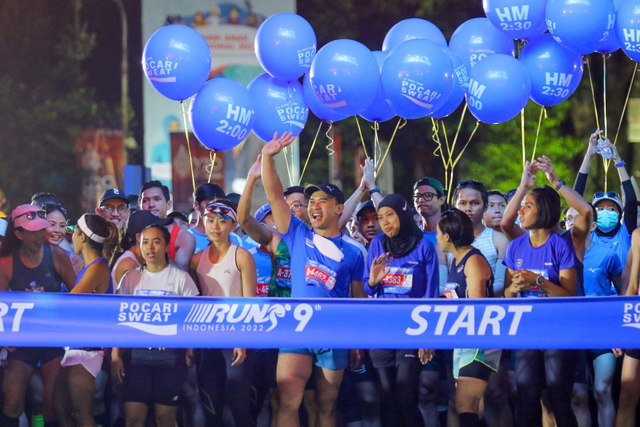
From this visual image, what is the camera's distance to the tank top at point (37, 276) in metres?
5.75

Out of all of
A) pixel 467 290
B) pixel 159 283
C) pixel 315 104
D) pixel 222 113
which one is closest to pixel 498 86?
pixel 315 104

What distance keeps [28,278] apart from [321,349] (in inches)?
81.8

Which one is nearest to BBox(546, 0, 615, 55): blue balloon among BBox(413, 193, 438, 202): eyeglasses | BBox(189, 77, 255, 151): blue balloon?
BBox(413, 193, 438, 202): eyeglasses

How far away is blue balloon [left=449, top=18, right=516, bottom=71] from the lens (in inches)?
291

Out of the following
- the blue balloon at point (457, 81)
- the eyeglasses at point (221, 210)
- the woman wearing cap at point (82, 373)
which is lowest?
the woman wearing cap at point (82, 373)

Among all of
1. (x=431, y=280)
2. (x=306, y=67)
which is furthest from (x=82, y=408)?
(x=306, y=67)

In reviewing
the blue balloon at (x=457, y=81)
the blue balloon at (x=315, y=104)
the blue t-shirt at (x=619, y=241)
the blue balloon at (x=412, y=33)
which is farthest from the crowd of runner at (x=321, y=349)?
the blue balloon at (x=412, y=33)

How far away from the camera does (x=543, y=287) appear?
5320 millimetres

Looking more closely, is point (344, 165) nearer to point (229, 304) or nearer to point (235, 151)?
point (235, 151)

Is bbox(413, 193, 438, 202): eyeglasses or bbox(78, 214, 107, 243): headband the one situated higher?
bbox(413, 193, 438, 202): eyeglasses

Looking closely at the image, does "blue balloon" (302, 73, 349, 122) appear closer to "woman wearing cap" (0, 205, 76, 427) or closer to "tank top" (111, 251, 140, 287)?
"tank top" (111, 251, 140, 287)

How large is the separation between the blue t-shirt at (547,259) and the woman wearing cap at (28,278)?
3.11 meters

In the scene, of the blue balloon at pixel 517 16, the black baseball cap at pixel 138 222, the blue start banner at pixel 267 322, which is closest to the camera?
the blue start banner at pixel 267 322

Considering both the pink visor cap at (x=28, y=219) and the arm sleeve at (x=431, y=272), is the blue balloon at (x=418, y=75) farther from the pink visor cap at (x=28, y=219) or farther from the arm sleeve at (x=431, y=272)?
the pink visor cap at (x=28, y=219)
